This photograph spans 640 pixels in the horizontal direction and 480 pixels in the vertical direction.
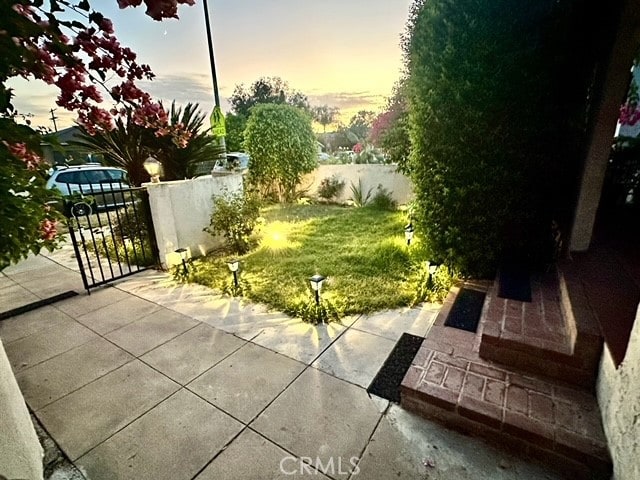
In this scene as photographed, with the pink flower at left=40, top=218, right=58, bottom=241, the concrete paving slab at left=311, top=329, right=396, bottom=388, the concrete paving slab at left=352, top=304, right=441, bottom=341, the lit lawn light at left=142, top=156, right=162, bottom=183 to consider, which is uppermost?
the lit lawn light at left=142, top=156, right=162, bottom=183

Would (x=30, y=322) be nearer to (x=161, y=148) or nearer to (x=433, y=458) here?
(x=161, y=148)

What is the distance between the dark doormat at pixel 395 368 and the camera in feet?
6.63

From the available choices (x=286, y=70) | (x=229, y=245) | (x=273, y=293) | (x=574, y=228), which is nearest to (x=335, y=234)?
(x=229, y=245)

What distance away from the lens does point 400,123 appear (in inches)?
243

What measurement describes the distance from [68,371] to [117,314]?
0.92m

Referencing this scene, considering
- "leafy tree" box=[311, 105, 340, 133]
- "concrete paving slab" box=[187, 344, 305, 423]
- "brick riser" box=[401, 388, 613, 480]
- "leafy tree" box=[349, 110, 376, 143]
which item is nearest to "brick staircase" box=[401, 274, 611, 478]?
"brick riser" box=[401, 388, 613, 480]

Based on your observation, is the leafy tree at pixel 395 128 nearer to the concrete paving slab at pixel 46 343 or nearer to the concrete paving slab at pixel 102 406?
the concrete paving slab at pixel 102 406

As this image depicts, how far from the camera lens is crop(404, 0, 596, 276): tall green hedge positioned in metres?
2.73

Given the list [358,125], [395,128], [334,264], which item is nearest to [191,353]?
[334,264]

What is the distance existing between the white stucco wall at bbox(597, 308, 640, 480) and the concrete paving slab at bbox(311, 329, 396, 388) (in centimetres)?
126

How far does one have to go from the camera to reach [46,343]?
2.78 m

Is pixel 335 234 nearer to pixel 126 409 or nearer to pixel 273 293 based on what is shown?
pixel 273 293

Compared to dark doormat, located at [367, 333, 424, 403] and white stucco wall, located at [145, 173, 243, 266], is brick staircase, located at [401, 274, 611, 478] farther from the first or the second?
white stucco wall, located at [145, 173, 243, 266]

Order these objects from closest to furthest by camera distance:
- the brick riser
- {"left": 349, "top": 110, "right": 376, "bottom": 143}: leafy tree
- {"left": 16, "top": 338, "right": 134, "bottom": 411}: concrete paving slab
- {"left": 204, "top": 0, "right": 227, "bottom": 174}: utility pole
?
the brick riser, {"left": 16, "top": 338, "right": 134, "bottom": 411}: concrete paving slab, {"left": 204, "top": 0, "right": 227, "bottom": 174}: utility pole, {"left": 349, "top": 110, "right": 376, "bottom": 143}: leafy tree
